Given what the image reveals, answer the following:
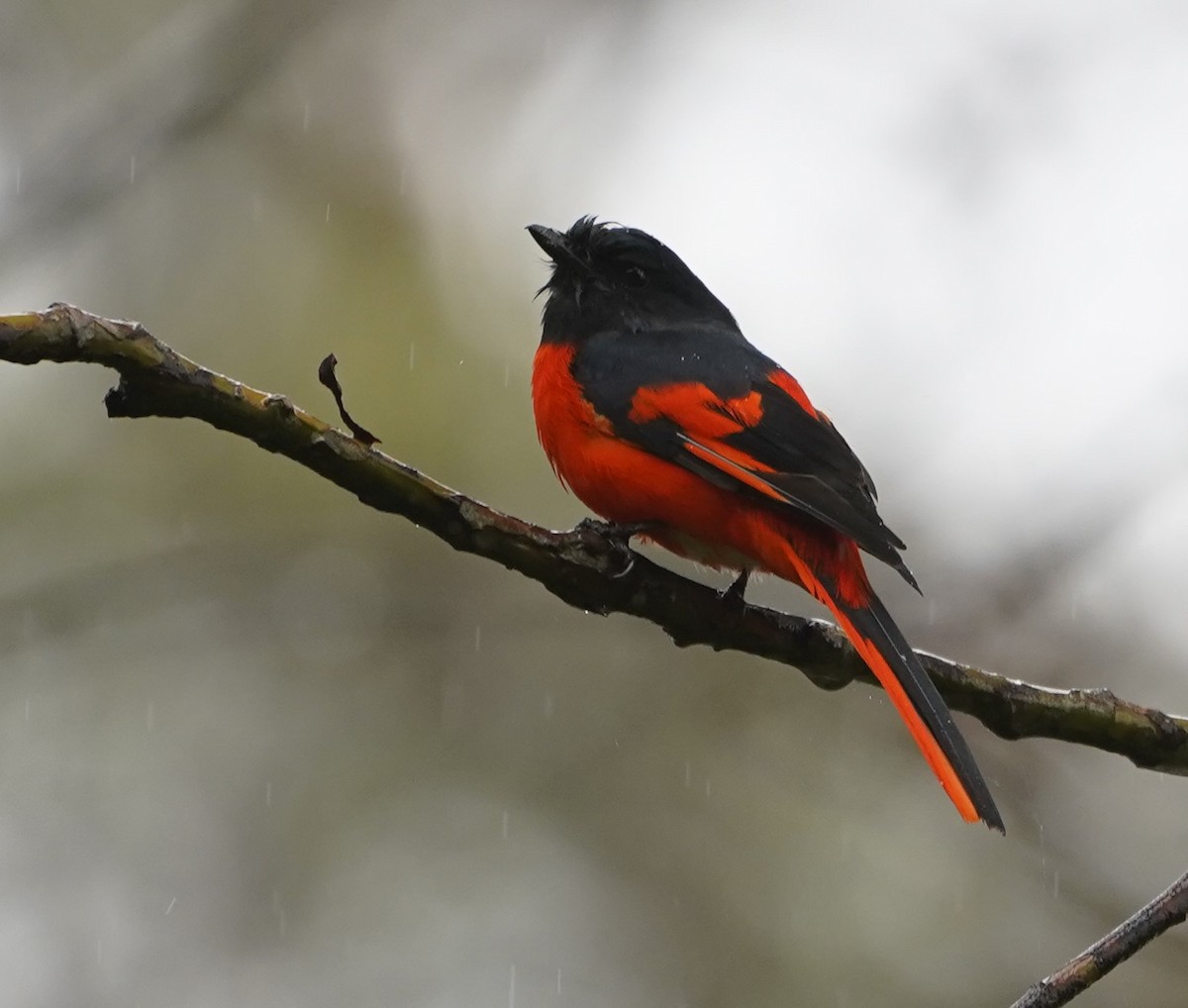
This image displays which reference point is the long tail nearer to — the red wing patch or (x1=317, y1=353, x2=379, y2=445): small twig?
the red wing patch

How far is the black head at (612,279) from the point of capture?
512 cm

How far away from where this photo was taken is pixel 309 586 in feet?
25.4

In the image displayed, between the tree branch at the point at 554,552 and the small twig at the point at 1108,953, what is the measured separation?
0.92 meters

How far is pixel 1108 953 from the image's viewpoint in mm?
2459

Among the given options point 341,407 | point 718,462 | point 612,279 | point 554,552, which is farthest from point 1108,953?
point 612,279

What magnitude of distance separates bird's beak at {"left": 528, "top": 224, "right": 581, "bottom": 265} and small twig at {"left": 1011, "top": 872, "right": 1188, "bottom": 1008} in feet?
10.5

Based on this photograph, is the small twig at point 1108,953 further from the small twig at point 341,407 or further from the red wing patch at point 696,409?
the red wing patch at point 696,409

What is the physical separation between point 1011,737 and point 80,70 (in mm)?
6976

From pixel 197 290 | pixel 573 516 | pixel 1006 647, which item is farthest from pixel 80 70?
pixel 1006 647

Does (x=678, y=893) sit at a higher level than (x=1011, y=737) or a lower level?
lower

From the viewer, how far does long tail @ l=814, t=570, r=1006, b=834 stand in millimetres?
3186

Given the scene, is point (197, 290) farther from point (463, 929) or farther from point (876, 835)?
point (876, 835)

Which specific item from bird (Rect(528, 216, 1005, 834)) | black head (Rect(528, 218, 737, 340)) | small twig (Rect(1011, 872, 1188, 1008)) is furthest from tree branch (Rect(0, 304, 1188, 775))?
black head (Rect(528, 218, 737, 340))

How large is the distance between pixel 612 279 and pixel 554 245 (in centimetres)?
24
